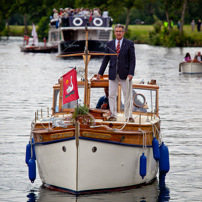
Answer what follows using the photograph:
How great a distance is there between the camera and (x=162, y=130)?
23.1m

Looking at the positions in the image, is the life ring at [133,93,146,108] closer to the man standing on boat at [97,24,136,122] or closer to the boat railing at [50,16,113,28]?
the man standing on boat at [97,24,136,122]

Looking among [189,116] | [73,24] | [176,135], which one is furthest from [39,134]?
[73,24]

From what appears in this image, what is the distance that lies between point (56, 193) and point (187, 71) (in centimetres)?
3838

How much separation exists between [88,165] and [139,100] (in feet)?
10.6

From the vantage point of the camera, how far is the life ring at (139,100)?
50.4 ft

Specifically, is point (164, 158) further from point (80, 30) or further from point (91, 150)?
point (80, 30)

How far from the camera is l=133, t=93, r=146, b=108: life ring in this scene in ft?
50.4

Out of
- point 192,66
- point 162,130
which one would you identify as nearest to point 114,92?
point 162,130

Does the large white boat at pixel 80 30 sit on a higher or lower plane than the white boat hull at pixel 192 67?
higher

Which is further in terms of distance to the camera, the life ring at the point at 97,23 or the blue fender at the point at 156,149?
the life ring at the point at 97,23

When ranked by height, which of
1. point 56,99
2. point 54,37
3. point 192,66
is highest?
point 56,99

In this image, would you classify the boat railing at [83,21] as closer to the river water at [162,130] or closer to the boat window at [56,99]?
the river water at [162,130]

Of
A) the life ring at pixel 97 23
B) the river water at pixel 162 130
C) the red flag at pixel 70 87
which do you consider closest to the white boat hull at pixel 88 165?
the river water at pixel 162 130

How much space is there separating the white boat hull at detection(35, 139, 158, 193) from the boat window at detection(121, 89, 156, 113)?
1952mm
